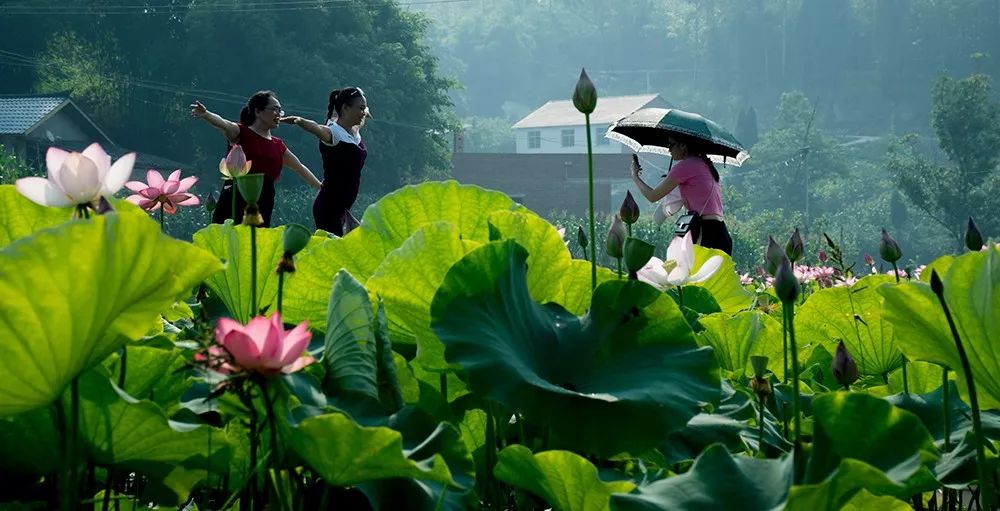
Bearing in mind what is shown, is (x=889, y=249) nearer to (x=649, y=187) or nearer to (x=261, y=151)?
(x=649, y=187)

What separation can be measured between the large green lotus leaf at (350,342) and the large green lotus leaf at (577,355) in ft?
0.16

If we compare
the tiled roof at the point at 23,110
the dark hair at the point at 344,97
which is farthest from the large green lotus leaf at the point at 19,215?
the tiled roof at the point at 23,110

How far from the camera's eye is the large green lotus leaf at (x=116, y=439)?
0.59 m

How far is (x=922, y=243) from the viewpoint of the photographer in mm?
46531

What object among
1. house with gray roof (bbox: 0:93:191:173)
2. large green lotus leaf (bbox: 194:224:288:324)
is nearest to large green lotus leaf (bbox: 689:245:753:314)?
large green lotus leaf (bbox: 194:224:288:324)

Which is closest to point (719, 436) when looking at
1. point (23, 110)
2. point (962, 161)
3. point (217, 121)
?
point (217, 121)

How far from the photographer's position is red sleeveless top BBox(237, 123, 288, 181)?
4.09 m

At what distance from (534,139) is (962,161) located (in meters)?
23.8

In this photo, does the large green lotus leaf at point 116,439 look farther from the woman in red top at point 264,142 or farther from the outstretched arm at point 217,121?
the woman in red top at point 264,142

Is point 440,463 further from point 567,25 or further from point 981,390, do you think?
point 567,25

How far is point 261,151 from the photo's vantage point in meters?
4.14

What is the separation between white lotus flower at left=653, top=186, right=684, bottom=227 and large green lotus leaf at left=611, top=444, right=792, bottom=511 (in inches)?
114

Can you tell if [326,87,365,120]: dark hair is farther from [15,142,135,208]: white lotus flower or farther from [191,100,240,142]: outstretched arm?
[15,142,135,208]: white lotus flower

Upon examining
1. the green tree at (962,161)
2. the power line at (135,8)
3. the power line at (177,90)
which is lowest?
the green tree at (962,161)
